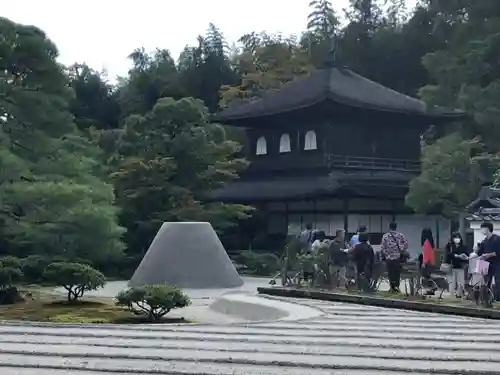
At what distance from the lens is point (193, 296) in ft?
59.0

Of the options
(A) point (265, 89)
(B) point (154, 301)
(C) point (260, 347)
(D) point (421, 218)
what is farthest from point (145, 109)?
(C) point (260, 347)

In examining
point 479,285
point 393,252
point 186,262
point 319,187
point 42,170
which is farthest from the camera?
point 319,187

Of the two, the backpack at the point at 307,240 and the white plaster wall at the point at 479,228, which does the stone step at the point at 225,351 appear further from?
the backpack at the point at 307,240

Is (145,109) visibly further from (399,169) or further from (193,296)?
(193,296)

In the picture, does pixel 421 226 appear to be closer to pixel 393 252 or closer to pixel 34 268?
pixel 34 268

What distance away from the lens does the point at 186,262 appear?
19.7 metres

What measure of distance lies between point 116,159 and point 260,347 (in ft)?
72.0

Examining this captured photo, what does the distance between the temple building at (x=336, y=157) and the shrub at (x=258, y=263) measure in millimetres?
2972

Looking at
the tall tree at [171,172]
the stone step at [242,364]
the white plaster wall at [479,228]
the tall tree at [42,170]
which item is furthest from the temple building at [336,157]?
the stone step at [242,364]

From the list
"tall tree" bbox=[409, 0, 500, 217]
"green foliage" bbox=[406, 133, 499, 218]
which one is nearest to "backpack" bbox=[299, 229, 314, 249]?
"green foliage" bbox=[406, 133, 499, 218]

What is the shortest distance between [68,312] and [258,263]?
13.9m

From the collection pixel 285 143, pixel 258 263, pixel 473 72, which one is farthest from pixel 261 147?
pixel 473 72

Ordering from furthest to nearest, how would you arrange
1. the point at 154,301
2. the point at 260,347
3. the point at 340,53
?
the point at 340,53 → the point at 154,301 → the point at 260,347

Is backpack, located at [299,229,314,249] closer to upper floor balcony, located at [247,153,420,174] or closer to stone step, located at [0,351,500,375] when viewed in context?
upper floor balcony, located at [247,153,420,174]
